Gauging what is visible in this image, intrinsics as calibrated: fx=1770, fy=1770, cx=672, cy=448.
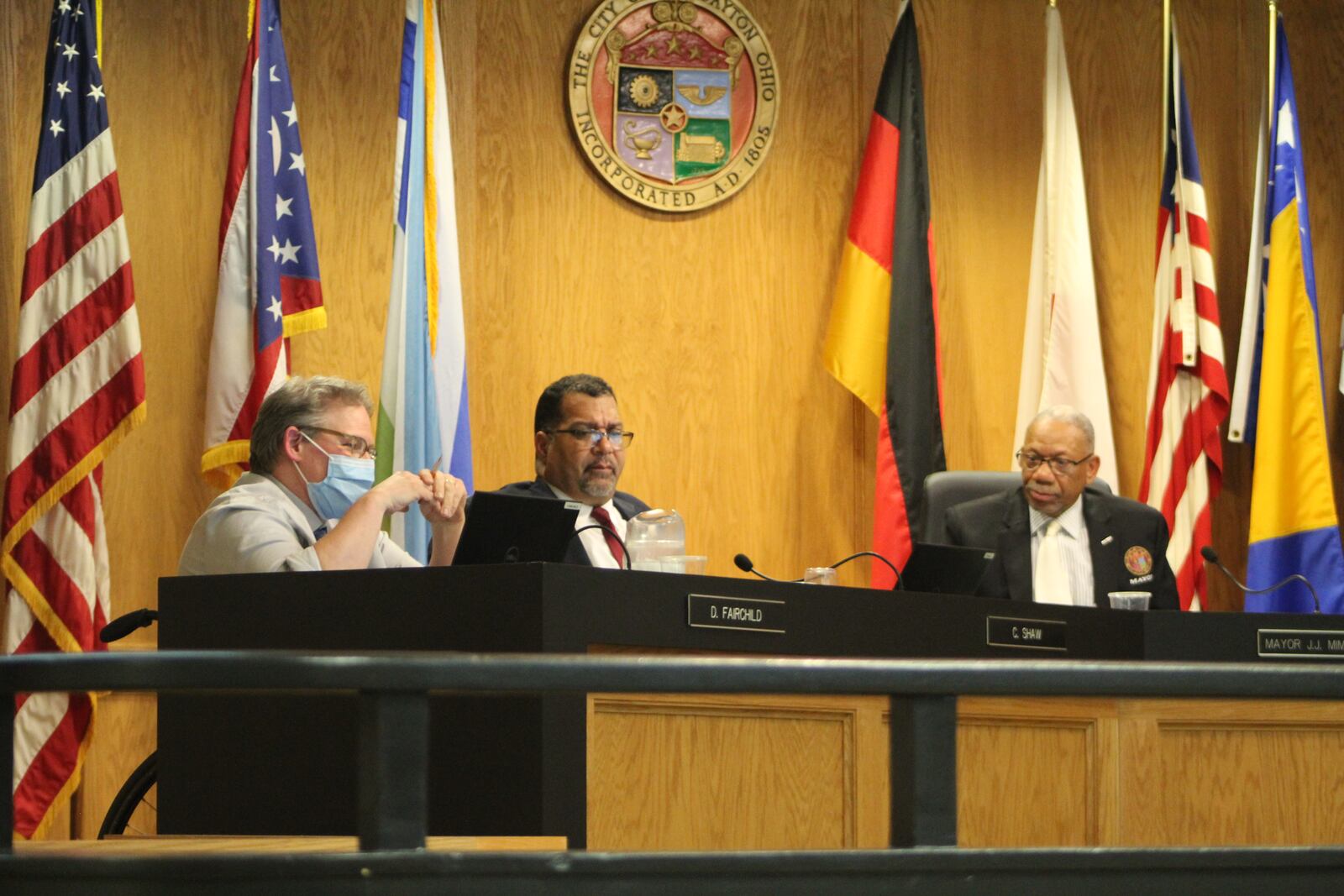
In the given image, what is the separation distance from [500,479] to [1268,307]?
2.69 meters

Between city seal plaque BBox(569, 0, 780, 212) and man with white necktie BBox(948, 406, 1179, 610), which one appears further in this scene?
city seal plaque BBox(569, 0, 780, 212)

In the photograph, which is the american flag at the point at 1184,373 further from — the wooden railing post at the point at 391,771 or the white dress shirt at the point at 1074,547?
the wooden railing post at the point at 391,771

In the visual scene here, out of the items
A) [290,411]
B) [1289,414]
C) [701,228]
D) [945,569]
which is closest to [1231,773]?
[945,569]

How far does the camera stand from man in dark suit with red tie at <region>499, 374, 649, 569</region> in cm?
462

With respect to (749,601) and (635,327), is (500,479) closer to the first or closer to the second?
(635,327)

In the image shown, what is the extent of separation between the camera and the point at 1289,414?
20.0 feet

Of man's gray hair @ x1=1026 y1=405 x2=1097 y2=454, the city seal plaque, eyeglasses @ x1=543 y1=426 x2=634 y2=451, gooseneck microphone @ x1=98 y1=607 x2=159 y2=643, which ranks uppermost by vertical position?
the city seal plaque

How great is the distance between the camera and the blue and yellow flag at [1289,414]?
6059 millimetres

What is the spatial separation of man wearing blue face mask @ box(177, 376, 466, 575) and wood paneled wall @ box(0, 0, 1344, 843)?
5.42ft

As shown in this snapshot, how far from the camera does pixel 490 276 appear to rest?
5.79 m

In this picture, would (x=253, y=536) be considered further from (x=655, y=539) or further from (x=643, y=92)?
(x=643, y=92)

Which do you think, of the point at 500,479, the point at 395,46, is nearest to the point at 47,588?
the point at 500,479

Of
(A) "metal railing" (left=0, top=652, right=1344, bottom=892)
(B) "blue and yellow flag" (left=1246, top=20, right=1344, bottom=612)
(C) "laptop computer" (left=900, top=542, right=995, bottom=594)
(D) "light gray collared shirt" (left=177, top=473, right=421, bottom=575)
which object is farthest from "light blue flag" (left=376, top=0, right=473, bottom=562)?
(A) "metal railing" (left=0, top=652, right=1344, bottom=892)

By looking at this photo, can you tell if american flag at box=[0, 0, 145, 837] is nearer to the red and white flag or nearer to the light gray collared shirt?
the light gray collared shirt
